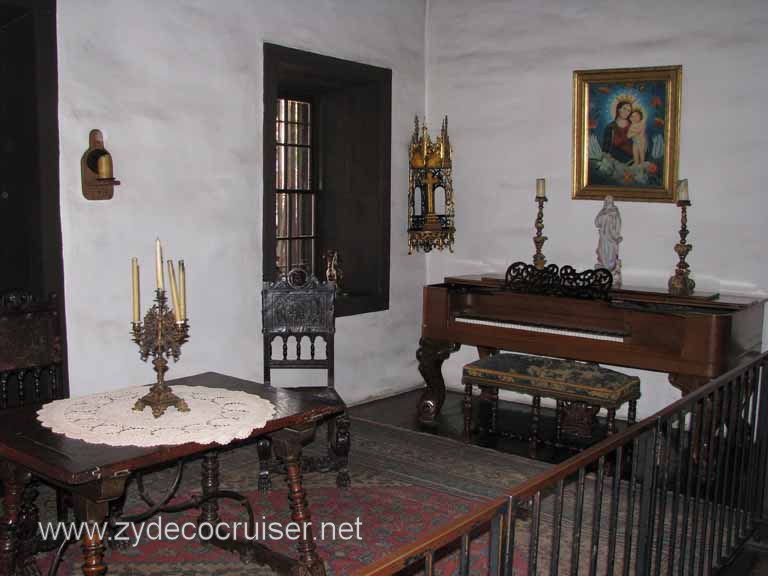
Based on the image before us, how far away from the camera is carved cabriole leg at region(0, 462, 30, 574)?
9.70 ft

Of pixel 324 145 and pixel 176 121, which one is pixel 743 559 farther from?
pixel 324 145

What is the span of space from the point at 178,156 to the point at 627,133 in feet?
10.3

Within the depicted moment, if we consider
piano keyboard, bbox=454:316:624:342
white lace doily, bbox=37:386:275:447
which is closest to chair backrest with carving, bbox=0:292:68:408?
white lace doily, bbox=37:386:275:447

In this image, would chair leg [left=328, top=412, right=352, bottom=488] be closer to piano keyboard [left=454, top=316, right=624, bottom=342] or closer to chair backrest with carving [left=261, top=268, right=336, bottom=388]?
chair backrest with carving [left=261, top=268, right=336, bottom=388]

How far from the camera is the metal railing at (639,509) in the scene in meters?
1.98

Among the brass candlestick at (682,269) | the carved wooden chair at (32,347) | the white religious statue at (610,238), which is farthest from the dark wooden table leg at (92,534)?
the white religious statue at (610,238)

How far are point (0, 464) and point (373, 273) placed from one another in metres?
3.85

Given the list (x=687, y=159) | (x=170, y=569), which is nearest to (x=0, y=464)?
(x=170, y=569)

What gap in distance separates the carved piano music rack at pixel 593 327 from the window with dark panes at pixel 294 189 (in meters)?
1.22

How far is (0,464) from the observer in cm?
297

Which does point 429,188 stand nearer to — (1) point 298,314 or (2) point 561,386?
(1) point 298,314

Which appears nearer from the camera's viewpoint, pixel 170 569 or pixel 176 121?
pixel 170 569

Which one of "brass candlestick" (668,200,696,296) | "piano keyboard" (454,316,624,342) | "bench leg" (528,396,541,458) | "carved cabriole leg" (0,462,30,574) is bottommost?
"bench leg" (528,396,541,458)

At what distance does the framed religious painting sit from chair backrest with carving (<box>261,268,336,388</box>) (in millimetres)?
2301
